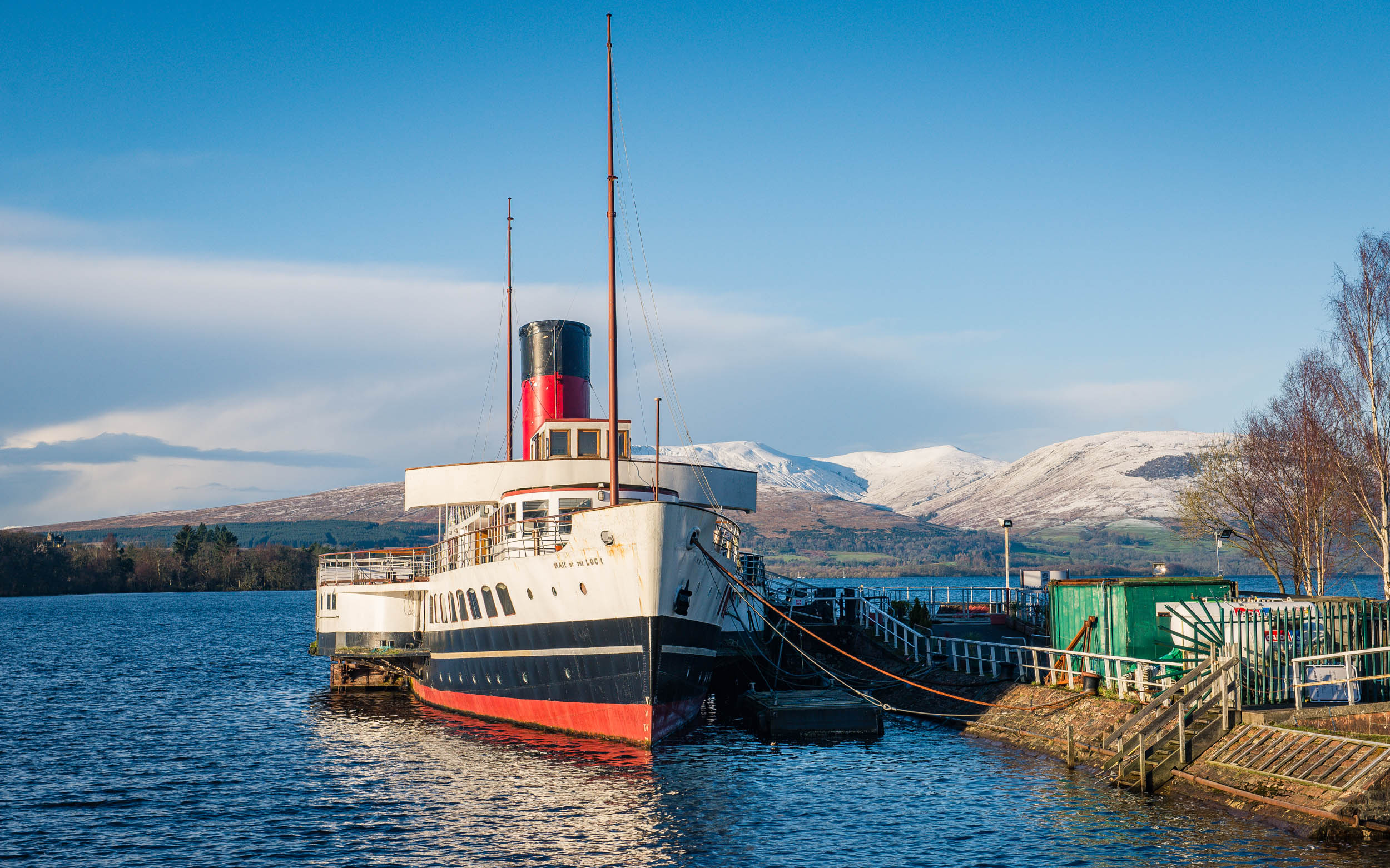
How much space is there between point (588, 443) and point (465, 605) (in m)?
7.36

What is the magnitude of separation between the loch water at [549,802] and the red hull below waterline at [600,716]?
1.65 feet

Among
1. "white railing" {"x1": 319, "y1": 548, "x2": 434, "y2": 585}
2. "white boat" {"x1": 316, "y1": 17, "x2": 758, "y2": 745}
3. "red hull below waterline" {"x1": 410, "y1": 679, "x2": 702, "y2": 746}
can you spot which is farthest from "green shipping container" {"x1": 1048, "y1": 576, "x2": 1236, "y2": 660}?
"white railing" {"x1": 319, "y1": 548, "x2": 434, "y2": 585}

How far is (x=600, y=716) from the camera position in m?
29.6

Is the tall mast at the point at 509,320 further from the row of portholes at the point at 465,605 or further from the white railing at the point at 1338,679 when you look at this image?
the white railing at the point at 1338,679

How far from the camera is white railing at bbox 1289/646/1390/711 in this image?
22453mm

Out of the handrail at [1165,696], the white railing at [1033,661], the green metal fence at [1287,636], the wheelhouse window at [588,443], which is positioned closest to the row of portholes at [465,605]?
the wheelhouse window at [588,443]

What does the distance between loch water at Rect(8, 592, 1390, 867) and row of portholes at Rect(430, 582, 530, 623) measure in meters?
3.72

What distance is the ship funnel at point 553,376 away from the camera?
143ft

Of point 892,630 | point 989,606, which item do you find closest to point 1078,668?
point 892,630

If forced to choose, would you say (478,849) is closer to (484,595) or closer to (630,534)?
(630,534)

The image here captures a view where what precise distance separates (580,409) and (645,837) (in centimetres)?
2464

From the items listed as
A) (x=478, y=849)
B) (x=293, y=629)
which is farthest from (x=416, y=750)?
(x=293, y=629)

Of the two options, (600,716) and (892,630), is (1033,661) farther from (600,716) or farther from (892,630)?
(600,716)

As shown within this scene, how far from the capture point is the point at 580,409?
1736 inches
